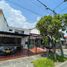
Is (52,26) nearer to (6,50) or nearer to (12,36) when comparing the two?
(6,50)

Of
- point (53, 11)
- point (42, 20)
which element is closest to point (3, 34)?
point (42, 20)

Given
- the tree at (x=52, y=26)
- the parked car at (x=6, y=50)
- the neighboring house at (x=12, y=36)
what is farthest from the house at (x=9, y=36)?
the tree at (x=52, y=26)

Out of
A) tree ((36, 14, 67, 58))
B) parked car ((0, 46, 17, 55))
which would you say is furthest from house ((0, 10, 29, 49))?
tree ((36, 14, 67, 58))

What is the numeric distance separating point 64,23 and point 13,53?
25.4 feet

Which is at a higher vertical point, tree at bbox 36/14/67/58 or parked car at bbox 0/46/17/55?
tree at bbox 36/14/67/58

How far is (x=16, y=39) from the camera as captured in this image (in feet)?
106

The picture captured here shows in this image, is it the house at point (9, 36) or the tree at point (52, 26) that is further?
the house at point (9, 36)

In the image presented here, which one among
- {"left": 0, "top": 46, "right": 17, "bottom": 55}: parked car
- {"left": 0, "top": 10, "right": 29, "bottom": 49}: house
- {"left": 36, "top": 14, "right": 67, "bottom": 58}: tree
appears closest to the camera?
{"left": 36, "top": 14, "right": 67, "bottom": 58}: tree

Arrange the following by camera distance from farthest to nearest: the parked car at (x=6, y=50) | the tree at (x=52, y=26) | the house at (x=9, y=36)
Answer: the house at (x=9, y=36) → the parked car at (x=6, y=50) → the tree at (x=52, y=26)

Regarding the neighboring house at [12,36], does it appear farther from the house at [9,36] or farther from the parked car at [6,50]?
the parked car at [6,50]

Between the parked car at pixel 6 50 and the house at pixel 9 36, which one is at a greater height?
the house at pixel 9 36

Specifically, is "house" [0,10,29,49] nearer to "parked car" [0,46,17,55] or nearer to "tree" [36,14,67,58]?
"parked car" [0,46,17,55]

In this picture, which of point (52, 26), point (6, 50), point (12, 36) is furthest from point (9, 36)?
point (52, 26)

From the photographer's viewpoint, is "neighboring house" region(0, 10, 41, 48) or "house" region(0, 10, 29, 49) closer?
"house" region(0, 10, 29, 49)
